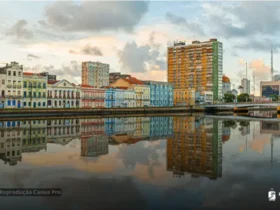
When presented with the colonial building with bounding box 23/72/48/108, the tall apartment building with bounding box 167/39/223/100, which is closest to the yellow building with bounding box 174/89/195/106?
the tall apartment building with bounding box 167/39/223/100

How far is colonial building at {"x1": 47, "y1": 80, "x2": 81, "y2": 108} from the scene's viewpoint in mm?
88688

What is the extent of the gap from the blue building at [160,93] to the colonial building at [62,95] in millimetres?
38990

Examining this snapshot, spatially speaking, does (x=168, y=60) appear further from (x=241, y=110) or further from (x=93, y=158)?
(x=93, y=158)

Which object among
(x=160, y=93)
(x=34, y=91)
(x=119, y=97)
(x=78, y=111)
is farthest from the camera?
(x=160, y=93)

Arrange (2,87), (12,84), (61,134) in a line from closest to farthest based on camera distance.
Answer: (61,134) → (2,87) → (12,84)

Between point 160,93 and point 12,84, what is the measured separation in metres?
66.5

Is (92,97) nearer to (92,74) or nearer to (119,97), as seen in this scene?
(119,97)

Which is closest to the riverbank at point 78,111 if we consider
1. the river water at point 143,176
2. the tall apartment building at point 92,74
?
the river water at point 143,176

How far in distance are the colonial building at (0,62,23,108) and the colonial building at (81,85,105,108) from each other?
831 inches

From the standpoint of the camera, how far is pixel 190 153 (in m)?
22.4

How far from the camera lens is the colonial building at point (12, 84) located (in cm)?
7794

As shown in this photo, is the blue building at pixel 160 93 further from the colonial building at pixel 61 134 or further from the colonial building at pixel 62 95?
the colonial building at pixel 61 134

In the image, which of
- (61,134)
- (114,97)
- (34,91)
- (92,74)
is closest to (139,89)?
(114,97)

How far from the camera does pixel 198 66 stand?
166 meters
